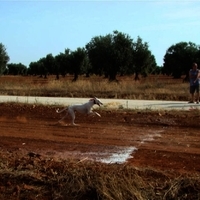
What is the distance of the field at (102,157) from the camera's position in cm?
680

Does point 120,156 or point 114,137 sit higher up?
point 114,137

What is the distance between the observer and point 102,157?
9.27 meters

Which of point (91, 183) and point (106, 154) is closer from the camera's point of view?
point (91, 183)

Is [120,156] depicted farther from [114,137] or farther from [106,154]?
[114,137]

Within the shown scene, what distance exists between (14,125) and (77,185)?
743cm

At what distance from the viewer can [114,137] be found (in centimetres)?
1152

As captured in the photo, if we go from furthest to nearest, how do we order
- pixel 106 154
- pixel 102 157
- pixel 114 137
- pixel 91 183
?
pixel 114 137, pixel 106 154, pixel 102 157, pixel 91 183

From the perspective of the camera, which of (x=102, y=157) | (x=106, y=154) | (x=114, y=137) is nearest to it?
(x=102, y=157)

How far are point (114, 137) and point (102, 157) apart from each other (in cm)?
228

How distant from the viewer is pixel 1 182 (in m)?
7.42

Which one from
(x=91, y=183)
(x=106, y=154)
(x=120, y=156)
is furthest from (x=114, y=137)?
(x=91, y=183)

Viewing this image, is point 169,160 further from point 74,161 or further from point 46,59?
point 46,59

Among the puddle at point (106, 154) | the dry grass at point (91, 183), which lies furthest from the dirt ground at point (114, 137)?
the dry grass at point (91, 183)

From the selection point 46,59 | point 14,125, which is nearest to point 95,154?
point 14,125
